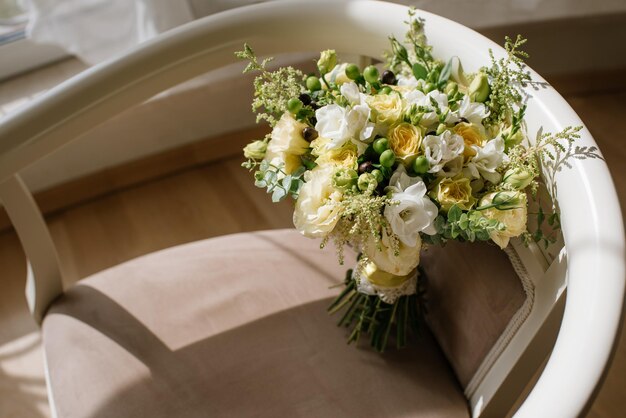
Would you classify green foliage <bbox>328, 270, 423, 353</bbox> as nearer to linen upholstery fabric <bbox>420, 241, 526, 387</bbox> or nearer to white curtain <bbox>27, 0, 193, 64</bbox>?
linen upholstery fabric <bbox>420, 241, 526, 387</bbox>

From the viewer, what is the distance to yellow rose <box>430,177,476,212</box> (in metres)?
0.66

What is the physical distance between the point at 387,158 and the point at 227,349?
396 mm

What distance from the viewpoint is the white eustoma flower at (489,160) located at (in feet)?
2.20

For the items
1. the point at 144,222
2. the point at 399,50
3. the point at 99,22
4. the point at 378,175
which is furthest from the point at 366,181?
the point at 144,222

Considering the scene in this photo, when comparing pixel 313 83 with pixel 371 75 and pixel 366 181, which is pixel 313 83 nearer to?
pixel 371 75

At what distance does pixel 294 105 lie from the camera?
2.38 feet

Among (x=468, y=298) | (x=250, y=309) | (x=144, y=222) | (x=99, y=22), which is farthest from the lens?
(x=144, y=222)

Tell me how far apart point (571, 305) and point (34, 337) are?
1327 mm

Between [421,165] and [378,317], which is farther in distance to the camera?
[378,317]

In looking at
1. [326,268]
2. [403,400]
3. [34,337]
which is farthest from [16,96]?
[403,400]

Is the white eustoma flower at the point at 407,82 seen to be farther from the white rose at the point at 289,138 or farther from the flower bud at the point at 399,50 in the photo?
the white rose at the point at 289,138

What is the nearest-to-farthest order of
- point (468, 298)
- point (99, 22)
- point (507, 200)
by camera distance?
point (507, 200) < point (468, 298) < point (99, 22)

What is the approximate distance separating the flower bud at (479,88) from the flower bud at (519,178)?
110 mm

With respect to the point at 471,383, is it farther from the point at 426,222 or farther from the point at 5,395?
the point at 5,395
